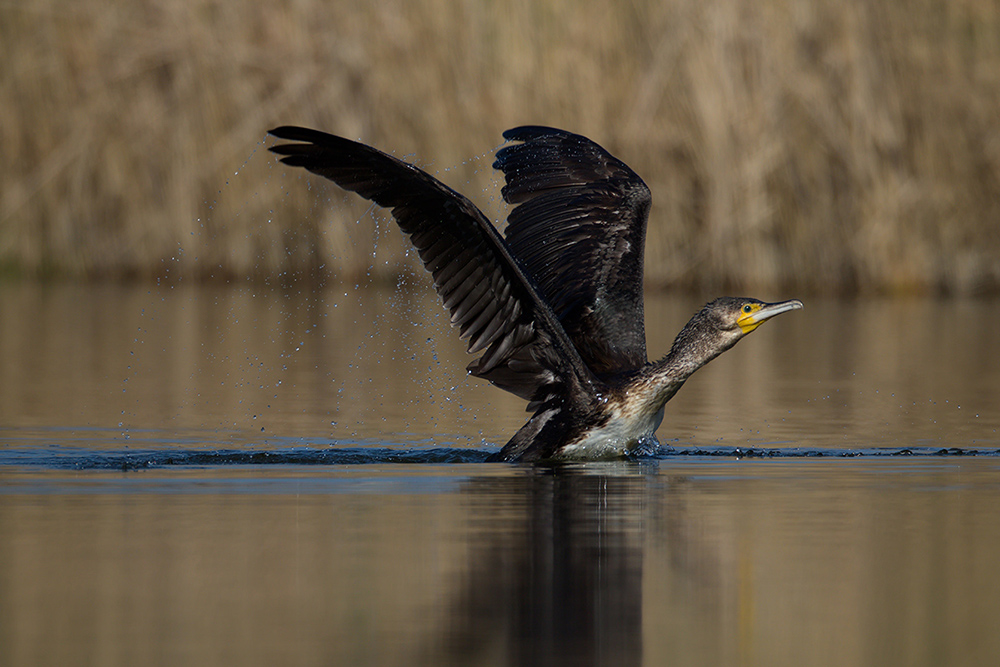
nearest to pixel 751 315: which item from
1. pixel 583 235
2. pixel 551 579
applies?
pixel 583 235

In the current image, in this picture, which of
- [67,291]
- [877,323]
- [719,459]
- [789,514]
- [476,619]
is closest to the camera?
[476,619]

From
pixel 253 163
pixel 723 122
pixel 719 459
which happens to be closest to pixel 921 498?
pixel 719 459

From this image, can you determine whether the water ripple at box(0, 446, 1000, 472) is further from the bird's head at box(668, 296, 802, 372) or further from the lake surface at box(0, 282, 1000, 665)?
the bird's head at box(668, 296, 802, 372)

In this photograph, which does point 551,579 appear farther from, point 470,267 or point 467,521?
point 470,267

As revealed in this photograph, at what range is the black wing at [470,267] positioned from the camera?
6.50 metres

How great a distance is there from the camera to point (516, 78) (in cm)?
1579

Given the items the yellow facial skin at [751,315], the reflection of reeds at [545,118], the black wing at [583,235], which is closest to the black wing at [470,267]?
the black wing at [583,235]

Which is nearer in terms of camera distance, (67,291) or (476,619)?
(476,619)

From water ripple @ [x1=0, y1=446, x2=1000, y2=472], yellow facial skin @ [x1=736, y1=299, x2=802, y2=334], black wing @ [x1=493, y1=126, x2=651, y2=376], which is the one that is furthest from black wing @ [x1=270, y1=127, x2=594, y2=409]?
yellow facial skin @ [x1=736, y1=299, x2=802, y2=334]

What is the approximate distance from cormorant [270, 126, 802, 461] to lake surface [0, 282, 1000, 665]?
38 centimetres

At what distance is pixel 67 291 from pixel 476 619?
1327cm

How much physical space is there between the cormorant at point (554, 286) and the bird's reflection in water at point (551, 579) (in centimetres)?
101

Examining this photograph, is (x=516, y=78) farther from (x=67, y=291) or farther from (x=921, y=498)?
(x=921, y=498)

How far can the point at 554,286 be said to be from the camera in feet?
27.9
